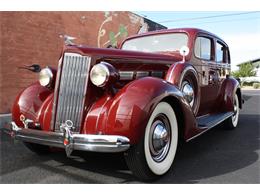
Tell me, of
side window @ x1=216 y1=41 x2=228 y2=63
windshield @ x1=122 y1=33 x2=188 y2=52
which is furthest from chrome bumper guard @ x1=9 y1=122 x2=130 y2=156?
side window @ x1=216 y1=41 x2=228 y2=63

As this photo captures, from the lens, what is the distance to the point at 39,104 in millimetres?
3287

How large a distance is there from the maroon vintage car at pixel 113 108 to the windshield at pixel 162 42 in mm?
522

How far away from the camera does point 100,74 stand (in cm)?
277

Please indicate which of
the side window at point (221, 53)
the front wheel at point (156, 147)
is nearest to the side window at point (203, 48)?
the side window at point (221, 53)

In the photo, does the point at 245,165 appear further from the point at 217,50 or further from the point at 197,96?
the point at 217,50

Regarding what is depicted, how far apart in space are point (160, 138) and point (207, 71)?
2169mm

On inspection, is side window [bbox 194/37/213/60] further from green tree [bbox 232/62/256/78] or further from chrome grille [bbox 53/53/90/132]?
green tree [bbox 232/62/256/78]

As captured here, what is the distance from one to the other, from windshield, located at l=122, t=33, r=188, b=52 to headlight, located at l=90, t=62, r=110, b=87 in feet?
6.07

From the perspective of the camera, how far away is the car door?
4.49m

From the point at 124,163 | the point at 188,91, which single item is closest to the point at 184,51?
the point at 188,91

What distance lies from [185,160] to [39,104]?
1875 millimetres

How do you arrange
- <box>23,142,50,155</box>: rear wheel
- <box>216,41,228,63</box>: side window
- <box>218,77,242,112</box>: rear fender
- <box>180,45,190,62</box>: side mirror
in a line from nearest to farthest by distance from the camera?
1. <box>23,142,50,155</box>: rear wheel
2. <box>180,45,190,62</box>: side mirror
3. <box>218,77,242,112</box>: rear fender
4. <box>216,41,228,63</box>: side window

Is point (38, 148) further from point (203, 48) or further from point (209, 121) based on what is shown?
point (203, 48)

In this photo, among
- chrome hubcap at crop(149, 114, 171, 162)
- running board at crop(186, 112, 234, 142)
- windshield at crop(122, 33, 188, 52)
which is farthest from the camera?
windshield at crop(122, 33, 188, 52)
